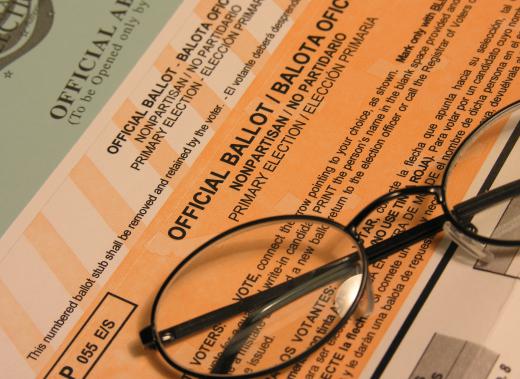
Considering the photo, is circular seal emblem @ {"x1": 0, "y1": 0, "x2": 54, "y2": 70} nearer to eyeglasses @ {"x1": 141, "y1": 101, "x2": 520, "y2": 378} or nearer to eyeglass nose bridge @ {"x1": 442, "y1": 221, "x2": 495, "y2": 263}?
eyeglasses @ {"x1": 141, "y1": 101, "x2": 520, "y2": 378}

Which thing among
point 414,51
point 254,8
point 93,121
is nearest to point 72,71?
point 93,121

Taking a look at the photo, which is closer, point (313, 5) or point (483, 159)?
point (483, 159)

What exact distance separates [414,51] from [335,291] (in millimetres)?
225

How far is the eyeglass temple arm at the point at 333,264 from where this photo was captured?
1.61 feet

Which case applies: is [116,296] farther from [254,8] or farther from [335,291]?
[254,8]

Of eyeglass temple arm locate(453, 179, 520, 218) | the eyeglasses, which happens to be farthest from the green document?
eyeglass temple arm locate(453, 179, 520, 218)

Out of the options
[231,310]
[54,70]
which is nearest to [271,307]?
[231,310]

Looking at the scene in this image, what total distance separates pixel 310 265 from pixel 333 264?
2 centimetres

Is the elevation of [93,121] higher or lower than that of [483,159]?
lower

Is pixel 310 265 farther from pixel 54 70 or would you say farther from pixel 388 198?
pixel 54 70

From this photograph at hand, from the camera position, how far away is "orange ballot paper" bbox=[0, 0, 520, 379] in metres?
0.47

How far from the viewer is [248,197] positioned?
1.77 ft

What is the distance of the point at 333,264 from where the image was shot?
504mm

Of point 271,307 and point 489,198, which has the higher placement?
point 489,198
